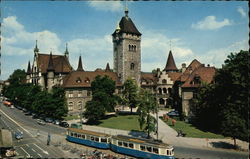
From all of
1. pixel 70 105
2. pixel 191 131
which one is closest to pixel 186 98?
pixel 191 131

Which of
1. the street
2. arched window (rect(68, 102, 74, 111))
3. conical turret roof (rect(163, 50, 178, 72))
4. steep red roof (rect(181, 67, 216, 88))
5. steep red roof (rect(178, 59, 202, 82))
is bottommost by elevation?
the street

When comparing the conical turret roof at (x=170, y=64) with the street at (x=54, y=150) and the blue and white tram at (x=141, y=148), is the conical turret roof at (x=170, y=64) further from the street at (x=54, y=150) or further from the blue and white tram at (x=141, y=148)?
the blue and white tram at (x=141, y=148)

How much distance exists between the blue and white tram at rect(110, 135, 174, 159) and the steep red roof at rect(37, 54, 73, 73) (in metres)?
43.6

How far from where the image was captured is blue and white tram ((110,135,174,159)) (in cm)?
2578

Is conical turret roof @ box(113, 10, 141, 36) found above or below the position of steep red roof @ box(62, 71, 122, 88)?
above

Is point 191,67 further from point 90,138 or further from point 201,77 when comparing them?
point 90,138

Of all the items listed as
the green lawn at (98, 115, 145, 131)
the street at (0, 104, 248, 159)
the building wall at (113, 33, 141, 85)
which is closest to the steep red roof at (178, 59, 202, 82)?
the building wall at (113, 33, 141, 85)

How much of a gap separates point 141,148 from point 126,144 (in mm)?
2508

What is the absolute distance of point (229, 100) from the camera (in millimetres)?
36094

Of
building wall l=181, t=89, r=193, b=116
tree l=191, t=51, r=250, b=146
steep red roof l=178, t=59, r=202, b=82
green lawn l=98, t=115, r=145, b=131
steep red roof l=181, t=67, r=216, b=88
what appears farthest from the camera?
steep red roof l=178, t=59, r=202, b=82

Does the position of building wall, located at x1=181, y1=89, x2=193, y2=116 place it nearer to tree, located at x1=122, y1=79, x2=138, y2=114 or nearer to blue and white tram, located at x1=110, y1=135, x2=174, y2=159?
tree, located at x1=122, y1=79, x2=138, y2=114

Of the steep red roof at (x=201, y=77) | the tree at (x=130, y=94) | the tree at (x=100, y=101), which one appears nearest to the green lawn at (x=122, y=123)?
the tree at (x=100, y=101)

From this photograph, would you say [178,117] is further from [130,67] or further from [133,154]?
[133,154]

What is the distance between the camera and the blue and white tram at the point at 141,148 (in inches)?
1015
